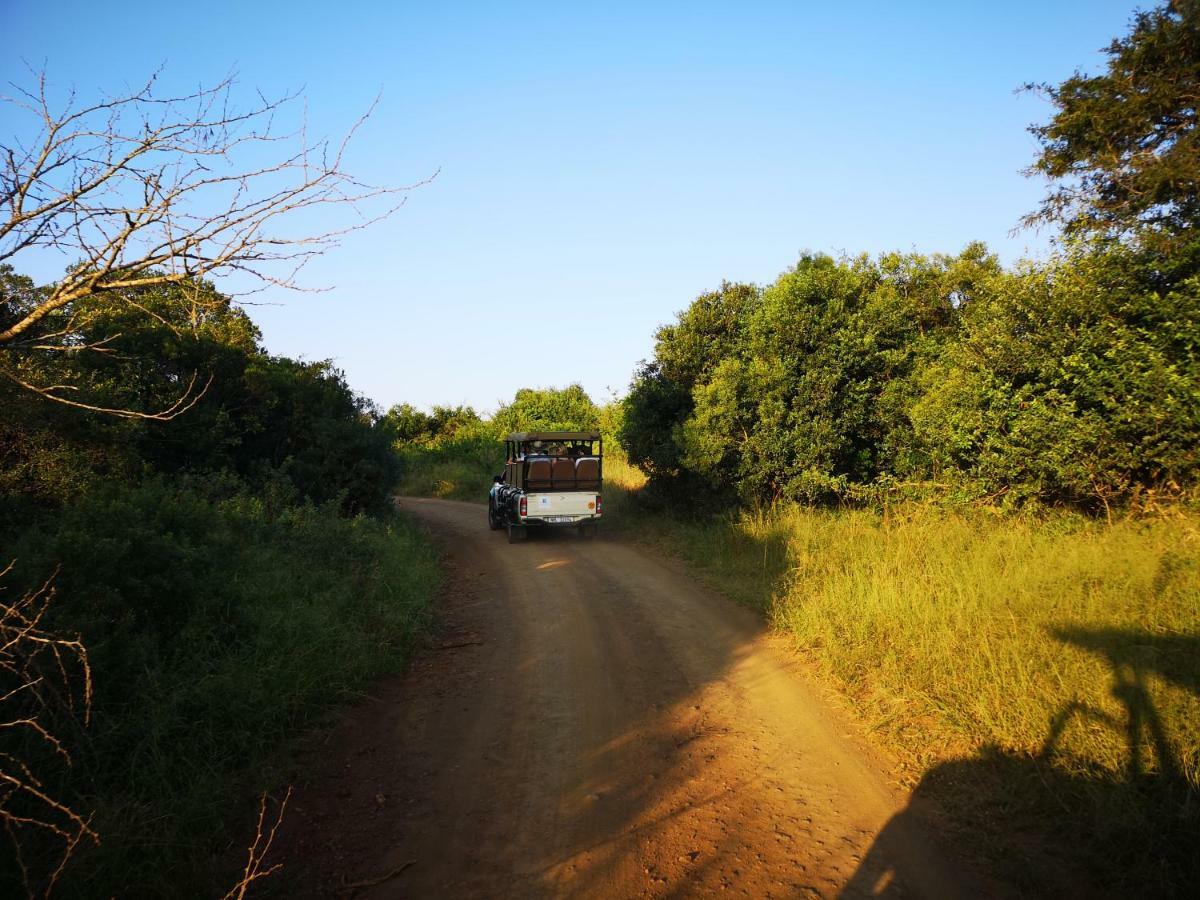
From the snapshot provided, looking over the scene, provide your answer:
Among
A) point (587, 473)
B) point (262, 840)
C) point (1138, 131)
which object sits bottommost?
point (262, 840)

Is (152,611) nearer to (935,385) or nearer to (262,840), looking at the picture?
(262,840)

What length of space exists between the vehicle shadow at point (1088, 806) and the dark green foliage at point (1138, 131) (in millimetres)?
5565

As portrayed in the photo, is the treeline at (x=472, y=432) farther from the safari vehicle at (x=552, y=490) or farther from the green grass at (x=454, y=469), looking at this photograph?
the safari vehicle at (x=552, y=490)

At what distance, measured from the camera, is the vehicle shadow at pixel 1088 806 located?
128 inches

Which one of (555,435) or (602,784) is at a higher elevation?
(555,435)

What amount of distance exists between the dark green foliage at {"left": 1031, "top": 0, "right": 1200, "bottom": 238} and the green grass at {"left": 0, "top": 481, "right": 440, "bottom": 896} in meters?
9.71

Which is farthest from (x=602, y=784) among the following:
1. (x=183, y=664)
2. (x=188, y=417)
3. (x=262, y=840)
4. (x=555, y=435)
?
(x=555, y=435)

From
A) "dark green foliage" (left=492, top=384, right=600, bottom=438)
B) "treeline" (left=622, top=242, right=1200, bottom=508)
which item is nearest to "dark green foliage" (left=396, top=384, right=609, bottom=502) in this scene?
"dark green foliage" (left=492, top=384, right=600, bottom=438)

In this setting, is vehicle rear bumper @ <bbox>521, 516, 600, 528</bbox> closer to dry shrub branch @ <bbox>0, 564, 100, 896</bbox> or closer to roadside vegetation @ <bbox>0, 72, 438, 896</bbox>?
roadside vegetation @ <bbox>0, 72, 438, 896</bbox>

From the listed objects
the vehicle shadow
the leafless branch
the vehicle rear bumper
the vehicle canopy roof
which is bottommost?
the leafless branch

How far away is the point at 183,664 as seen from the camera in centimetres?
473

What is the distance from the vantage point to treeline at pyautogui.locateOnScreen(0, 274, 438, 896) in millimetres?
3182

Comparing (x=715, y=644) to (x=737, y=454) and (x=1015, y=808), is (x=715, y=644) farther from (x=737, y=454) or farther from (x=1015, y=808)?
(x=737, y=454)

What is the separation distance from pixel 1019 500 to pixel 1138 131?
18.7ft
